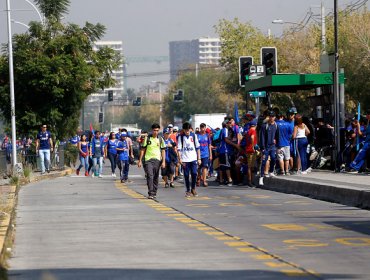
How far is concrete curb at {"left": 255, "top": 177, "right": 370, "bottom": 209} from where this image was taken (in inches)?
848

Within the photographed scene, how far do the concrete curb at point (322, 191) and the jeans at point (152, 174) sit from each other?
3.18 metres

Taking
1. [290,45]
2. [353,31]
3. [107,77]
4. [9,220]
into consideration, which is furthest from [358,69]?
[9,220]

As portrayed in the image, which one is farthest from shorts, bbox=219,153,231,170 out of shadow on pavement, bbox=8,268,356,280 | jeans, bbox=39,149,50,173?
shadow on pavement, bbox=8,268,356,280

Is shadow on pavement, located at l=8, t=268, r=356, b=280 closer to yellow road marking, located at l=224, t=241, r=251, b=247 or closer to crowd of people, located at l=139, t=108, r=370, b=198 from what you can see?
yellow road marking, located at l=224, t=241, r=251, b=247

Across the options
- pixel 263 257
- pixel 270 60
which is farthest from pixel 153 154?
pixel 263 257

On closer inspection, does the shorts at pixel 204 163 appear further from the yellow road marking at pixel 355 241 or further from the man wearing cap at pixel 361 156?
the yellow road marking at pixel 355 241

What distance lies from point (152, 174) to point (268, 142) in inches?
165

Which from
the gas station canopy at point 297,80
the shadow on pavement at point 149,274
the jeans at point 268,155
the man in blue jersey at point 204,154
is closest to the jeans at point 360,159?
the jeans at point 268,155

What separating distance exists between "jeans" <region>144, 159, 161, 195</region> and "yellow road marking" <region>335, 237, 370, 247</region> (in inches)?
418

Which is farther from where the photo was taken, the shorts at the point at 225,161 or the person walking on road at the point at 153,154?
the shorts at the point at 225,161

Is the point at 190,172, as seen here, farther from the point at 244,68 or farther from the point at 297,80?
the point at 244,68

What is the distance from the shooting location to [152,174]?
25.8m

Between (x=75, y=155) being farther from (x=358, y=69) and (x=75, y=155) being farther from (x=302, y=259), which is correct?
(x=302, y=259)

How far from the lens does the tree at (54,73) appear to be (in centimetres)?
4631
